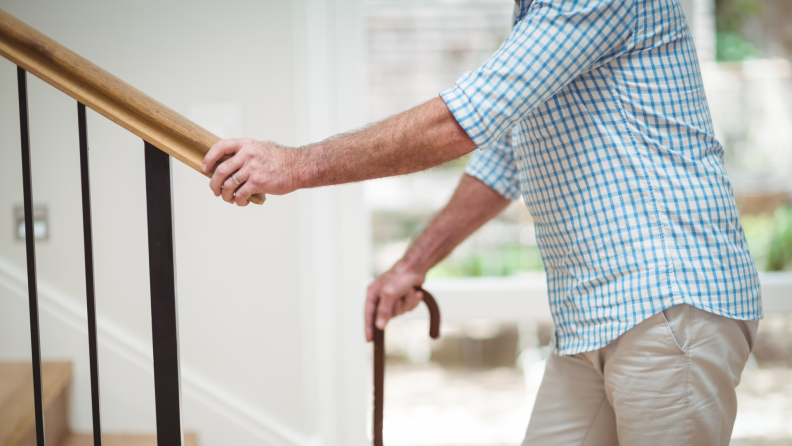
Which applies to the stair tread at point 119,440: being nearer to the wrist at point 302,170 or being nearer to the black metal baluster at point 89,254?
the black metal baluster at point 89,254

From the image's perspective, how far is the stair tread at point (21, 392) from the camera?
3.83 feet

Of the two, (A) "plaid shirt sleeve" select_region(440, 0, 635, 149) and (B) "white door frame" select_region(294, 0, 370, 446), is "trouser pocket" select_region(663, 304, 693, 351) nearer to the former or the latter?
(A) "plaid shirt sleeve" select_region(440, 0, 635, 149)

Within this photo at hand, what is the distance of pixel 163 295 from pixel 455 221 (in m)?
0.59

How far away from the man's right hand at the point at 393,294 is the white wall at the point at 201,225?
51 cm

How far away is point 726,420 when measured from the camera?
31.4 inches

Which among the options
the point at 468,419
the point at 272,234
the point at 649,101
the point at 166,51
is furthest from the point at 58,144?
the point at 468,419

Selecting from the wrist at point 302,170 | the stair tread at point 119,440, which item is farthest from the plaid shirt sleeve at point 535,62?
the stair tread at point 119,440

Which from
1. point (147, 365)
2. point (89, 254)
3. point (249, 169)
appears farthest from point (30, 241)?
point (147, 365)

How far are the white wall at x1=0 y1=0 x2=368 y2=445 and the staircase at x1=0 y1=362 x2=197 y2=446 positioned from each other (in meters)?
0.04

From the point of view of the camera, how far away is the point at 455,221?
1.10m

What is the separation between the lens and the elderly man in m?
0.69

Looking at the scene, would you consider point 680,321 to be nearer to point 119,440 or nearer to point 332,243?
point 332,243

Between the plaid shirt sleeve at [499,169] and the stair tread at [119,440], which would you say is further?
the stair tread at [119,440]

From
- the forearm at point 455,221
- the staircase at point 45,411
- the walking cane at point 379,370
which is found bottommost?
the staircase at point 45,411
